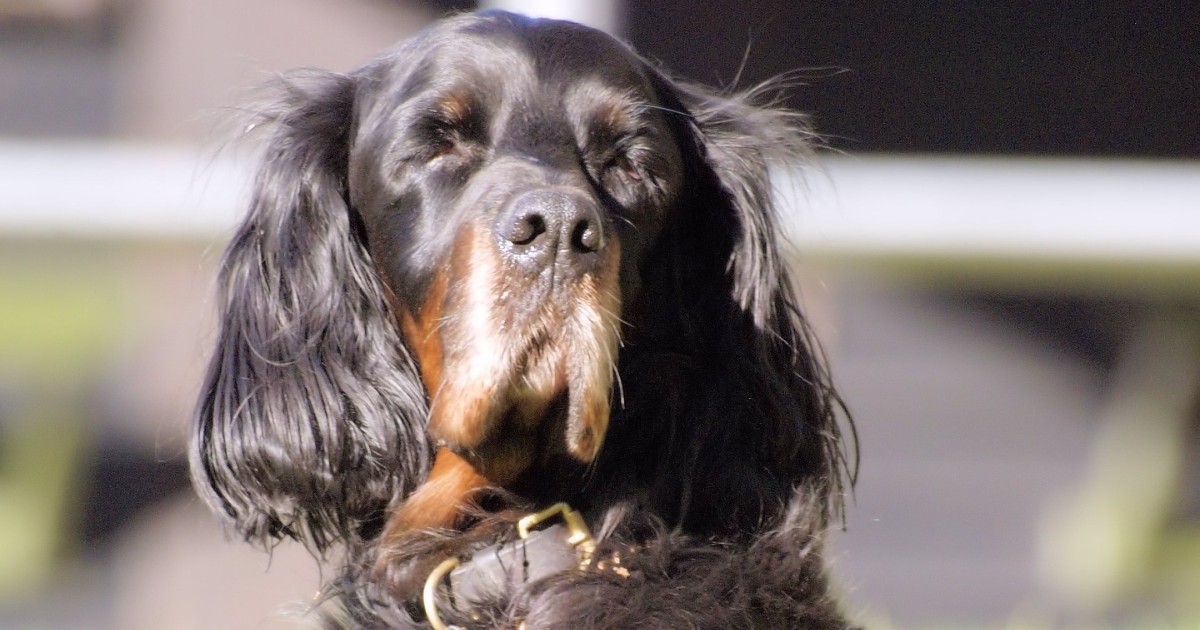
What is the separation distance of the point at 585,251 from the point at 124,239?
363 centimetres

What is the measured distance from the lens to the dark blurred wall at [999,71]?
504cm

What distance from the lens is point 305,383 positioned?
214 centimetres

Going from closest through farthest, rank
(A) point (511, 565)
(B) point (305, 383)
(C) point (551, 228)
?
(C) point (551, 228) < (A) point (511, 565) < (B) point (305, 383)

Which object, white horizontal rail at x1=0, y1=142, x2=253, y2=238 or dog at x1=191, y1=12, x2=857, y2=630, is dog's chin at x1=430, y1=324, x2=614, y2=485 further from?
white horizontal rail at x1=0, y1=142, x2=253, y2=238

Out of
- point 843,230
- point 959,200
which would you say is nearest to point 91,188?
point 843,230

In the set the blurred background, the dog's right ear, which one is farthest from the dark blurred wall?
the dog's right ear

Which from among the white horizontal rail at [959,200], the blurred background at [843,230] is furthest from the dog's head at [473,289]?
the white horizontal rail at [959,200]

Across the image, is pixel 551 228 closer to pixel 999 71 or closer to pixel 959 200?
pixel 959 200

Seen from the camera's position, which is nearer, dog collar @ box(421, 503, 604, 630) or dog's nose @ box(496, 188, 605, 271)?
dog's nose @ box(496, 188, 605, 271)

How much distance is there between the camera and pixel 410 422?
7.02 feet

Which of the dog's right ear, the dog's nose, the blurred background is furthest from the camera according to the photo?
the blurred background

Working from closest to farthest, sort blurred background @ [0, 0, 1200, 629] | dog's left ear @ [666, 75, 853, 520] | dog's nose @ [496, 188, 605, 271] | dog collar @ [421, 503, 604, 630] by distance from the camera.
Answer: dog's nose @ [496, 188, 605, 271] → dog collar @ [421, 503, 604, 630] → dog's left ear @ [666, 75, 853, 520] → blurred background @ [0, 0, 1200, 629]

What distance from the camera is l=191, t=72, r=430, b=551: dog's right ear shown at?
2111 millimetres

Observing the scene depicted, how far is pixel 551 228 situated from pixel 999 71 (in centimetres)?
369
